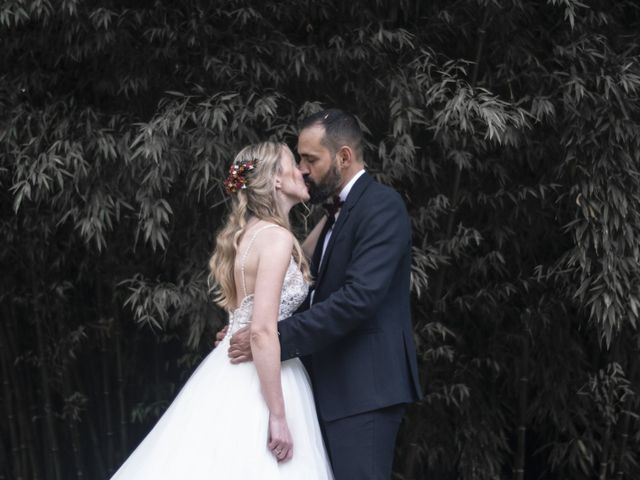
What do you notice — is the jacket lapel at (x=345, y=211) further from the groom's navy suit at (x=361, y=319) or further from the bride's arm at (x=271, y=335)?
the bride's arm at (x=271, y=335)

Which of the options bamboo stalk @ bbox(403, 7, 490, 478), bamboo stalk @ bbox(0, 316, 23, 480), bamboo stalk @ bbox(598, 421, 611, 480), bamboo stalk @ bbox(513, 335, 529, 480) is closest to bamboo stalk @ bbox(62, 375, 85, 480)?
bamboo stalk @ bbox(0, 316, 23, 480)

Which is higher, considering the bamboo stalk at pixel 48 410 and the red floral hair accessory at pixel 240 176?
the red floral hair accessory at pixel 240 176

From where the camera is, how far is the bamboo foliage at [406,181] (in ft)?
12.5

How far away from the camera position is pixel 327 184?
2861 mm

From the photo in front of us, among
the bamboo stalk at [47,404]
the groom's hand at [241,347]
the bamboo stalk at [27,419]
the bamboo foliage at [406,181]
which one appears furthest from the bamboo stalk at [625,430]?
the bamboo stalk at [27,419]

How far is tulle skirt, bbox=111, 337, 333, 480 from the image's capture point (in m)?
2.63

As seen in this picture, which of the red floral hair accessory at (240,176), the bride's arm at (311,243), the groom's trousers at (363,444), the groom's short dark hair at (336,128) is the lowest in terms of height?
the groom's trousers at (363,444)

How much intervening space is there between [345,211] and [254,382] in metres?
0.57

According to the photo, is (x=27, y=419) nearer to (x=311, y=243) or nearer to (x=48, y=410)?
(x=48, y=410)

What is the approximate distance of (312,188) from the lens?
2889mm

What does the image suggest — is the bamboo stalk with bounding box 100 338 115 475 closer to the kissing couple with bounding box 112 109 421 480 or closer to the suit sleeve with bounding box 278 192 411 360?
the kissing couple with bounding box 112 109 421 480

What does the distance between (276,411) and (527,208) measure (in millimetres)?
1905

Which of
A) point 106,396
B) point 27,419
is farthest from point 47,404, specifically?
point 106,396

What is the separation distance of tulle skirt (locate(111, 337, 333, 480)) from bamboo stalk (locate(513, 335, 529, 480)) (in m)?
1.77
